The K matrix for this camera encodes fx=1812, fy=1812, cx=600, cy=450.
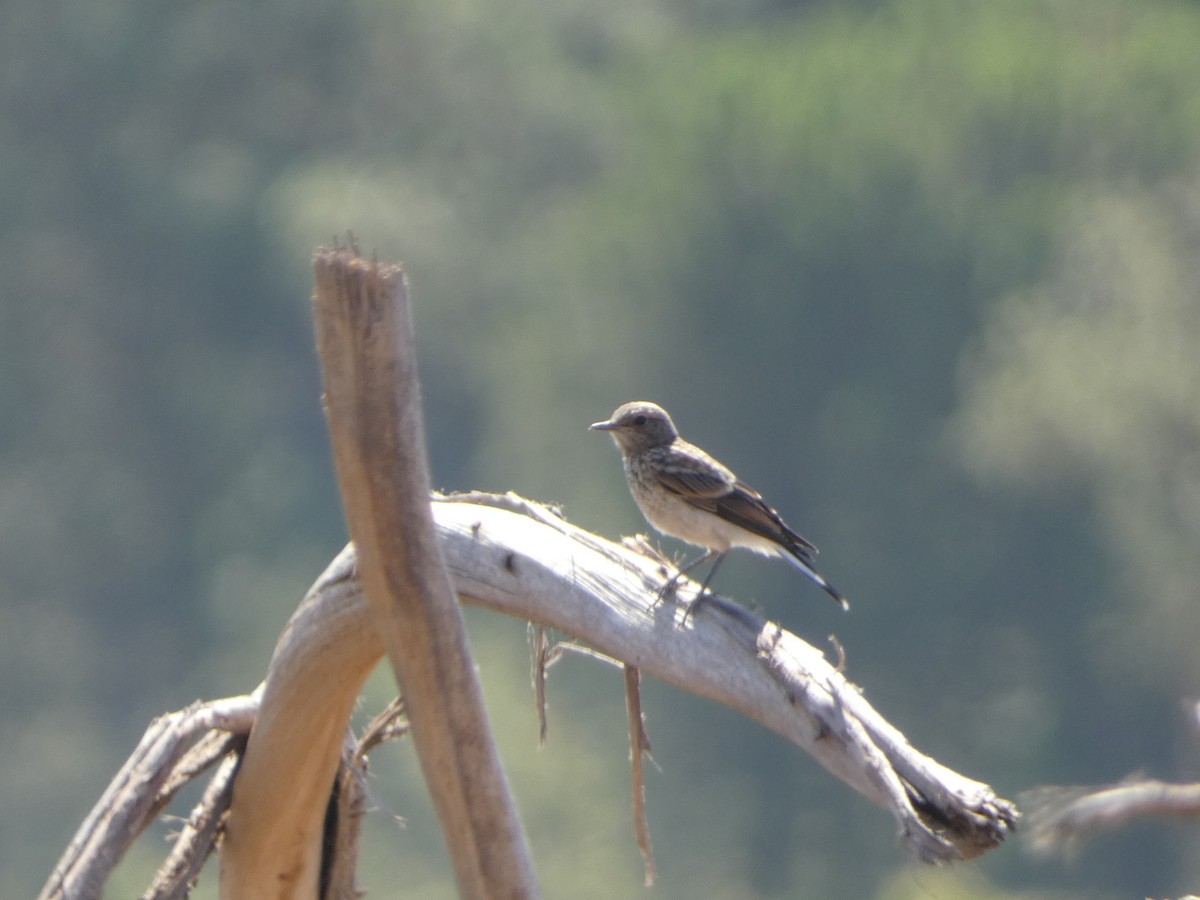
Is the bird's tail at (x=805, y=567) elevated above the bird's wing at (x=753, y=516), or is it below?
below

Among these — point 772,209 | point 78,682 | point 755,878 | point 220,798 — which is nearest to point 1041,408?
point 772,209

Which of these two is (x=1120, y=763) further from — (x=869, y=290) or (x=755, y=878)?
(x=869, y=290)

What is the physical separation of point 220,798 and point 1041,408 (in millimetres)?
20236

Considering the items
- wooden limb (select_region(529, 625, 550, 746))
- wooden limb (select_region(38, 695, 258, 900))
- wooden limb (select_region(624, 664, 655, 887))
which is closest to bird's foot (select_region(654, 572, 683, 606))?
wooden limb (select_region(624, 664, 655, 887))

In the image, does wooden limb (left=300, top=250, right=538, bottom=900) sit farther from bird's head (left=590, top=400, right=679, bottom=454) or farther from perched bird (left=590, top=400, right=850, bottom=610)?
bird's head (left=590, top=400, right=679, bottom=454)

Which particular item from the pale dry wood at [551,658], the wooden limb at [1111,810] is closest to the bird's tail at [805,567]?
the pale dry wood at [551,658]

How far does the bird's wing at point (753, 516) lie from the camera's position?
5566mm

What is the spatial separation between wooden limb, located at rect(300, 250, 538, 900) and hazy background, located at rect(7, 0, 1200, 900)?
15517 mm

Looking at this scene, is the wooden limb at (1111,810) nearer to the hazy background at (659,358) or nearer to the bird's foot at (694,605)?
the bird's foot at (694,605)

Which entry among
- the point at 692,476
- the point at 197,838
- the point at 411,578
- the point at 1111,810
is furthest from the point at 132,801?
the point at 692,476

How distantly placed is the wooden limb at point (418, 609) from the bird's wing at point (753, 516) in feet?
10.3

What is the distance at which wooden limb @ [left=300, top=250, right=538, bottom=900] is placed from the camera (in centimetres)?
238

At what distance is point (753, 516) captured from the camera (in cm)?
559

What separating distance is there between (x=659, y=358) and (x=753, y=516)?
2172cm
